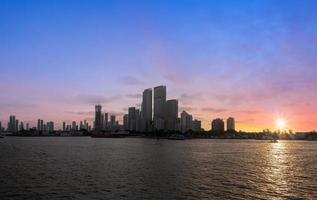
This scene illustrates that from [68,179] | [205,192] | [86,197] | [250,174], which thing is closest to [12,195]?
[86,197]

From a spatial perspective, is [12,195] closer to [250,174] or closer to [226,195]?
[226,195]

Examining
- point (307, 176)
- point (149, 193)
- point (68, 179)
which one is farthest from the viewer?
point (307, 176)

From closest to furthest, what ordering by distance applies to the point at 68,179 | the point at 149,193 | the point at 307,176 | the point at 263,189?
the point at 149,193 → the point at 263,189 → the point at 68,179 → the point at 307,176

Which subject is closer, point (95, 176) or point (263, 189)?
point (263, 189)

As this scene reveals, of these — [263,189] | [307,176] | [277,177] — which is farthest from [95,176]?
[307,176]

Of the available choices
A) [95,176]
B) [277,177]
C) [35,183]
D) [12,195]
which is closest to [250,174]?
[277,177]

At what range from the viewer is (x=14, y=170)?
73625 mm

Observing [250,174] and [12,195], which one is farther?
[250,174]

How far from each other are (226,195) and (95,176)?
26191mm

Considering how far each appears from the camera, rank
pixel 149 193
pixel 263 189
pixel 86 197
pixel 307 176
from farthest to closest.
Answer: pixel 307 176, pixel 263 189, pixel 149 193, pixel 86 197

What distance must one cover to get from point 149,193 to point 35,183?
18.5 metres

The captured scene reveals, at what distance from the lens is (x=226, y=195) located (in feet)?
163

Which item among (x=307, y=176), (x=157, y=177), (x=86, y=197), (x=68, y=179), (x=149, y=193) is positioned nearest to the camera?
(x=86, y=197)

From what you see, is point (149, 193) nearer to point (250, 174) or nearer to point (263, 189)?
point (263, 189)
